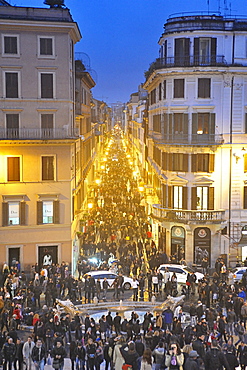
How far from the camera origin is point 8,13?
1620 inches

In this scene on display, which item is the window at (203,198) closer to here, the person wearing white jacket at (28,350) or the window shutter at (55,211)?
the window shutter at (55,211)

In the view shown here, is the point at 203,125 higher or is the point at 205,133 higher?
the point at 203,125

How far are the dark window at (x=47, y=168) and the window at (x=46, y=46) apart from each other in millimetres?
7770

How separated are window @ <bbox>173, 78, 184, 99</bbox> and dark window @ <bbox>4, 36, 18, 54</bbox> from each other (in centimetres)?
1284

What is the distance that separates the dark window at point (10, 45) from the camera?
135 ft

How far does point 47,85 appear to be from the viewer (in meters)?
42.3

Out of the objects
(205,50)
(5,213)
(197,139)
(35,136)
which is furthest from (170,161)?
(5,213)

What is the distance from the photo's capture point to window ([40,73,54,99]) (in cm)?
4216

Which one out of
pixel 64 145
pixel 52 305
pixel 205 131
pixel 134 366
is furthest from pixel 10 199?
pixel 134 366

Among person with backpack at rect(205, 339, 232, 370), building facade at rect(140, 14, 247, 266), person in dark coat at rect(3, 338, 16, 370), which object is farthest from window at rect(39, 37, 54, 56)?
person with backpack at rect(205, 339, 232, 370)

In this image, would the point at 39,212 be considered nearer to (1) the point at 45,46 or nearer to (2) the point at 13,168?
(2) the point at 13,168

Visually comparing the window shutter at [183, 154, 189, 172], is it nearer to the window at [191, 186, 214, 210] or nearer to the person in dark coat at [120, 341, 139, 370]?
the window at [191, 186, 214, 210]

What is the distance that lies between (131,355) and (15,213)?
73.9ft

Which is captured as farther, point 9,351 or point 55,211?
point 55,211
